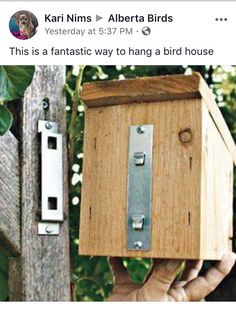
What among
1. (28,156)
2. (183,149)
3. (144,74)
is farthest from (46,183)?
(144,74)

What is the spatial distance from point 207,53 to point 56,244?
0.36 meters

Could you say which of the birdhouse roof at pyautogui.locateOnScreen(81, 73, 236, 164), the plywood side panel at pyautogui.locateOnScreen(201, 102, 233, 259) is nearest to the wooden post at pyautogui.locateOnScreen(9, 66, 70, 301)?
the birdhouse roof at pyautogui.locateOnScreen(81, 73, 236, 164)

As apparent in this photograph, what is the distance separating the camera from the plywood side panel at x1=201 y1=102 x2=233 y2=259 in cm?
108

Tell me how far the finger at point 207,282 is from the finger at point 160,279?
0.07 meters

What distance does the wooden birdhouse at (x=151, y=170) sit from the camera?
107 centimetres

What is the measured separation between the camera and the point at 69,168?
4.17 ft

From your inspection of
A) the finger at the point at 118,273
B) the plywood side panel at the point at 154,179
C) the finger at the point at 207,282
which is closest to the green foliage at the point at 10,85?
the plywood side panel at the point at 154,179

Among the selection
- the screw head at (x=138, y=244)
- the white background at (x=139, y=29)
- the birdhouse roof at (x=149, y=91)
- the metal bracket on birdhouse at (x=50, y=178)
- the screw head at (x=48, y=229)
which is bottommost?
the screw head at (x=138, y=244)

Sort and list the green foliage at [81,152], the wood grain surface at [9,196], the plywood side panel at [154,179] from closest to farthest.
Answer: the plywood side panel at [154,179] → the wood grain surface at [9,196] → the green foliage at [81,152]

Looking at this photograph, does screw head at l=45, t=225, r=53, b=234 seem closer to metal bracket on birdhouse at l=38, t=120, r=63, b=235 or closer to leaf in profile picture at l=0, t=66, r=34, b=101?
metal bracket on birdhouse at l=38, t=120, r=63, b=235

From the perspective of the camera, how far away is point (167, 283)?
3.57ft

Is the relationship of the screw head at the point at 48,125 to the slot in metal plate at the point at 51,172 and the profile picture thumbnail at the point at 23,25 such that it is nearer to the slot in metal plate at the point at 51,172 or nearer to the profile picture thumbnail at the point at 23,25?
the slot in metal plate at the point at 51,172

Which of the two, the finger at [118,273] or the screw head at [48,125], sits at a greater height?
the screw head at [48,125]

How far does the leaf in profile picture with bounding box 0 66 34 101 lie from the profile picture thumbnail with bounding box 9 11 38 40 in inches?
1.8
